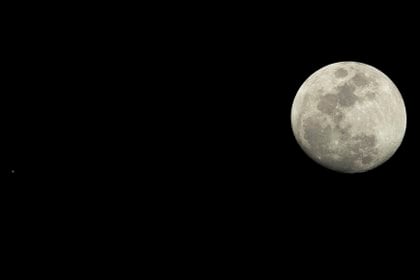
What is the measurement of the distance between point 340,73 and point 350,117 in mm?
608

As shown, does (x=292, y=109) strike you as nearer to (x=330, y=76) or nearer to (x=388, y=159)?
(x=330, y=76)

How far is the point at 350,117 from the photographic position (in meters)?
4.69

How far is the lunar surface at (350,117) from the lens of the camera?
472 cm

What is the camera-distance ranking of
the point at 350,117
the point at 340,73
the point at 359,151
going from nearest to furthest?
the point at 350,117 → the point at 359,151 → the point at 340,73

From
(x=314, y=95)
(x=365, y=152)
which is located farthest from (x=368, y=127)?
(x=314, y=95)

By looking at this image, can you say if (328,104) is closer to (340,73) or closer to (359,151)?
(340,73)

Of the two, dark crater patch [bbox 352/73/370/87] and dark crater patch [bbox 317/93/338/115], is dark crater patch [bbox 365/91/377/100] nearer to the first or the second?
dark crater patch [bbox 352/73/370/87]

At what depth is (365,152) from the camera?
4832 mm

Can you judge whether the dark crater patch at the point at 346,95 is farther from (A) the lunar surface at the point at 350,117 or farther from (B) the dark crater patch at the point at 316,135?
(B) the dark crater patch at the point at 316,135

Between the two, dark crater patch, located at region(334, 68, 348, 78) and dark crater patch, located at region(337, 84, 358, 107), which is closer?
dark crater patch, located at region(337, 84, 358, 107)

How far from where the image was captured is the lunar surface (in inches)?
186

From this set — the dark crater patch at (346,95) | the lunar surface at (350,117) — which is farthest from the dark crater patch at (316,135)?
the dark crater patch at (346,95)

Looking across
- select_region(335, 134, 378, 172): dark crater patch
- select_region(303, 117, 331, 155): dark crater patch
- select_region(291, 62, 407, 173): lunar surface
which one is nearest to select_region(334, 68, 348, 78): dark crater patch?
select_region(291, 62, 407, 173): lunar surface

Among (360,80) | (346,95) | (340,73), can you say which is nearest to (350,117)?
(346,95)
